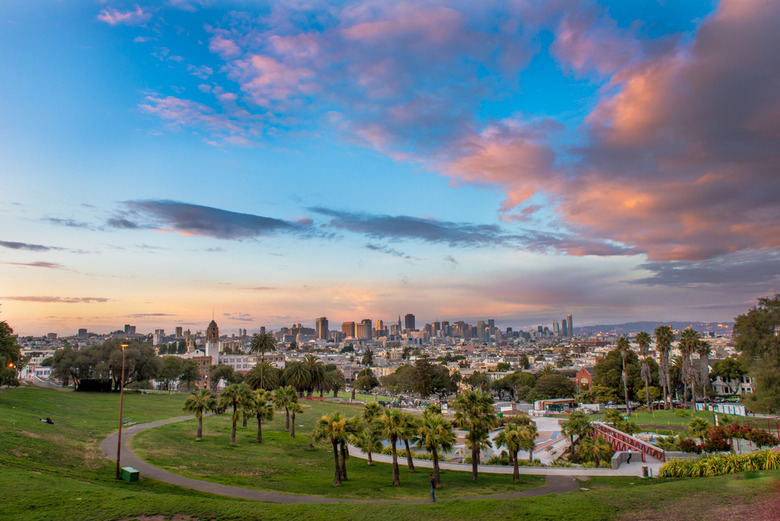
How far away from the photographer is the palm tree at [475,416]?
38.5 metres

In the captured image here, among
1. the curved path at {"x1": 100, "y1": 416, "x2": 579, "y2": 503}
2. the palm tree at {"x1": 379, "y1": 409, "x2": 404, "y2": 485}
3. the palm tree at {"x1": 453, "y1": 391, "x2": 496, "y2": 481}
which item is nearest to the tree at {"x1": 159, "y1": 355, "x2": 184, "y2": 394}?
the curved path at {"x1": 100, "y1": 416, "x2": 579, "y2": 503}

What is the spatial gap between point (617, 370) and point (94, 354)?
106 m

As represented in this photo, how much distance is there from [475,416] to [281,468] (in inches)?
672

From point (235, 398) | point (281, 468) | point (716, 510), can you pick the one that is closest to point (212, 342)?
point (235, 398)

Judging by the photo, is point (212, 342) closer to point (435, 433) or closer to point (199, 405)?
point (199, 405)

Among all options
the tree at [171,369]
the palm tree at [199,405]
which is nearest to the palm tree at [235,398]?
the palm tree at [199,405]

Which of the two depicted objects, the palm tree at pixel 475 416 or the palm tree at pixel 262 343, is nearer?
the palm tree at pixel 475 416

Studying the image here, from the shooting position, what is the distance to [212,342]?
162 m

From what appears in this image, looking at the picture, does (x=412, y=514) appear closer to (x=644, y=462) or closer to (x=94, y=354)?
(x=644, y=462)

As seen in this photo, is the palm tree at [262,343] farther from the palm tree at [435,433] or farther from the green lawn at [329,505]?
the green lawn at [329,505]

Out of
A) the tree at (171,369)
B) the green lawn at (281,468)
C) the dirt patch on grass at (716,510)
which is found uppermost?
the dirt patch on grass at (716,510)

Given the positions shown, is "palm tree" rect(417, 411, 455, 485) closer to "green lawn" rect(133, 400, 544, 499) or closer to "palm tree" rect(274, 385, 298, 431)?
"green lawn" rect(133, 400, 544, 499)

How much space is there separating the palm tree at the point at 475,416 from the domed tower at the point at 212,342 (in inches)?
5316

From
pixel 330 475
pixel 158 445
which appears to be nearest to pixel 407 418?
pixel 330 475
